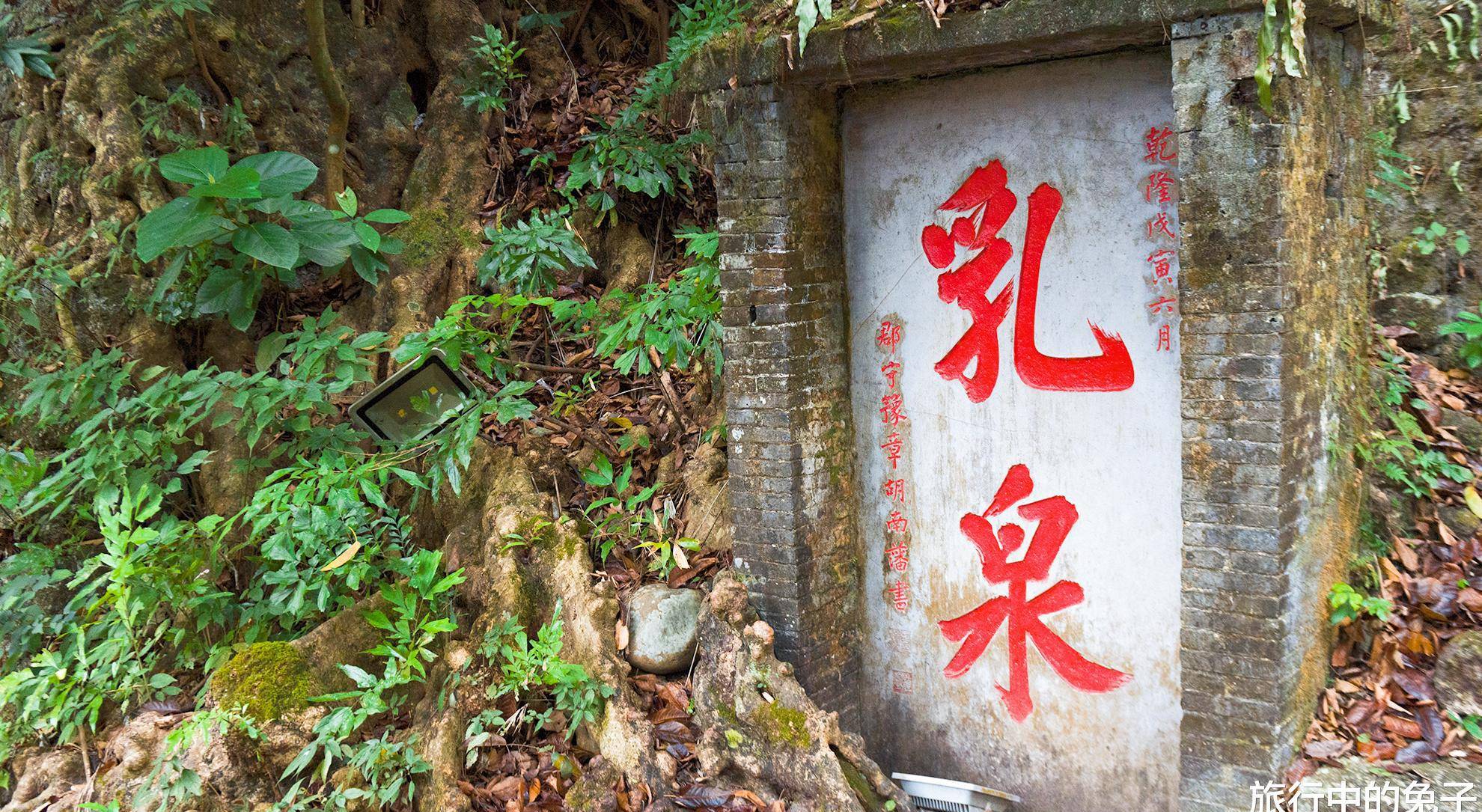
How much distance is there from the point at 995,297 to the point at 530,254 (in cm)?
262

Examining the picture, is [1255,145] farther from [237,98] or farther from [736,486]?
[237,98]

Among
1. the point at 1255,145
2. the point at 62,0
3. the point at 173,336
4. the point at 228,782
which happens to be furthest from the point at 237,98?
the point at 1255,145

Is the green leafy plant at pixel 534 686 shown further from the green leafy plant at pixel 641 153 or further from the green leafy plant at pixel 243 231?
the green leafy plant at pixel 641 153

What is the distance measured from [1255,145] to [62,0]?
618cm

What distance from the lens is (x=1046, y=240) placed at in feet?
12.8

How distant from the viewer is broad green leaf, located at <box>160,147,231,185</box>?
169 inches

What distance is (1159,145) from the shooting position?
3605mm

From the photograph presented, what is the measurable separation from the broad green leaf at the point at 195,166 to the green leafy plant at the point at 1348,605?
4883 millimetres

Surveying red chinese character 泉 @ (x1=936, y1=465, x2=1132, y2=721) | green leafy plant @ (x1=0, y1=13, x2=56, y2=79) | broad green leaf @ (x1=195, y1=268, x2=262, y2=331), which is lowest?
red chinese character 泉 @ (x1=936, y1=465, x2=1132, y2=721)

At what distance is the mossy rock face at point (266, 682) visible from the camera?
14.1 feet

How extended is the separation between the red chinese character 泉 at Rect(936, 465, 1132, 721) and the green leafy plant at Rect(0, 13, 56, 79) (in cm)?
537

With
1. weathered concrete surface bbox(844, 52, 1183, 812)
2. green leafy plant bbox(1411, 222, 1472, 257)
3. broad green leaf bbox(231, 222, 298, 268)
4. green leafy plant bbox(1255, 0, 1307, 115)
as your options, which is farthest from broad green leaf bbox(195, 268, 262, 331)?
green leafy plant bbox(1411, 222, 1472, 257)

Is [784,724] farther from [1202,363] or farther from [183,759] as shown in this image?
[183,759]

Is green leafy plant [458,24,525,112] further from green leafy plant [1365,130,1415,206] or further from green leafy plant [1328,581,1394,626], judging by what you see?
green leafy plant [1328,581,1394,626]
